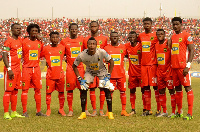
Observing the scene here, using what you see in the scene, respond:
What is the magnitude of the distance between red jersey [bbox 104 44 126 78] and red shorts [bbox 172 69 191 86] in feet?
5.48

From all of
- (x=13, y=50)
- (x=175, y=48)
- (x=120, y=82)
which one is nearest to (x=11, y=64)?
(x=13, y=50)

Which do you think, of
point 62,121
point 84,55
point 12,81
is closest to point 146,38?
point 84,55

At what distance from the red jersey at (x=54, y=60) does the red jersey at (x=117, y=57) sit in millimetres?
1420

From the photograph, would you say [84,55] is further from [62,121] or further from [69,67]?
[62,121]

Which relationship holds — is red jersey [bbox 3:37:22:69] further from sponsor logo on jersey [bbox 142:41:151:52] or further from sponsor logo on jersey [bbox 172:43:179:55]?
sponsor logo on jersey [bbox 172:43:179:55]

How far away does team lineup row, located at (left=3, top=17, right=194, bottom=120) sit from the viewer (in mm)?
8398

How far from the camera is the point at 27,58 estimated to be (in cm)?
902

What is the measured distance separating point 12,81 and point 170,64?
4.51m

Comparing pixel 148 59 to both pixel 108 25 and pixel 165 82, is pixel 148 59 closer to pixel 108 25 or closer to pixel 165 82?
pixel 165 82

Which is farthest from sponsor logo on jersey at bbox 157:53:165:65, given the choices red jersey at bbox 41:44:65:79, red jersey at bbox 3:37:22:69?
red jersey at bbox 3:37:22:69

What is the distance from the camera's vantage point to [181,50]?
27.3ft

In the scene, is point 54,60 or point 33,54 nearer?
point 33,54

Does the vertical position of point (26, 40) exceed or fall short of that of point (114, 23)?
it falls short

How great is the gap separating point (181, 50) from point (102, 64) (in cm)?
217
